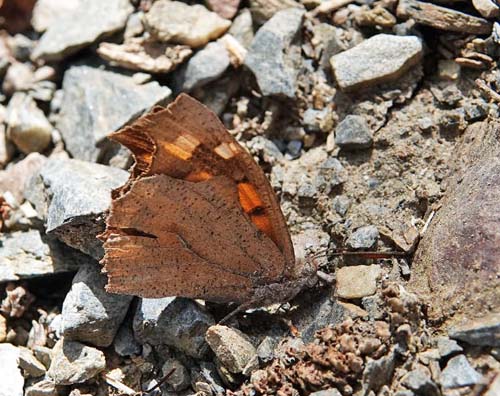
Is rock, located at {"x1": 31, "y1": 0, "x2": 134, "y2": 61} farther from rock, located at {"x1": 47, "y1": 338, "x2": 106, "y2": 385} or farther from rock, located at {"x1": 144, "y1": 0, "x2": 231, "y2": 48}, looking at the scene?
rock, located at {"x1": 47, "y1": 338, "x2": 106, "y2": 385}

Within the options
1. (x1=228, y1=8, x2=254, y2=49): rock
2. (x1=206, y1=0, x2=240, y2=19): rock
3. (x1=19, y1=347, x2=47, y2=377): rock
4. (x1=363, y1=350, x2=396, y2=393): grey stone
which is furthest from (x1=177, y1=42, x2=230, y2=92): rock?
(x1=363, y1=350, x2=396, y2=393): grey stone

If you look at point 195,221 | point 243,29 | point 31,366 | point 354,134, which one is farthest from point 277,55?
point 31,366

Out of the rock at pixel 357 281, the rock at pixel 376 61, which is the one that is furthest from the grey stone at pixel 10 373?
the rock at pixel 376 61

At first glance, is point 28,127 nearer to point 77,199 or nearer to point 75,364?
point 77,199

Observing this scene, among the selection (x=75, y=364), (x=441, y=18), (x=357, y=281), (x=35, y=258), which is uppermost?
(x=441, y=18)

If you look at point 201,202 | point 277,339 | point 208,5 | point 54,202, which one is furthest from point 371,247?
point 208,5
